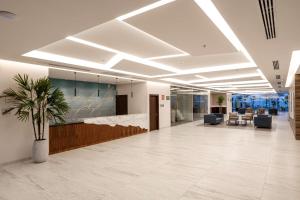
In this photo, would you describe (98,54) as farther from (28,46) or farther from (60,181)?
(60,181)

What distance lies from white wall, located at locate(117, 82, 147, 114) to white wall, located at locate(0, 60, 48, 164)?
221 inches

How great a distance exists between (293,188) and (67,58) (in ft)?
20.5

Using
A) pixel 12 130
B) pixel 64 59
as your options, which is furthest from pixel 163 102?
pixel 12 130

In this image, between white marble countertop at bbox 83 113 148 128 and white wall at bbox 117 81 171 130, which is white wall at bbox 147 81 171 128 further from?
white marble countertop at bbox 83 113 148 128

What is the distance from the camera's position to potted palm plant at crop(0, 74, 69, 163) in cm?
527

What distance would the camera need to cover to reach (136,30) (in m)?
3.85

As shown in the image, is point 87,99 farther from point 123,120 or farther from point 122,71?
point 122,71

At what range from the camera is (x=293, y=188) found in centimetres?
365

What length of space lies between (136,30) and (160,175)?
3.14m

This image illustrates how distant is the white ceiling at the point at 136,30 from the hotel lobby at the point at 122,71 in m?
0.02

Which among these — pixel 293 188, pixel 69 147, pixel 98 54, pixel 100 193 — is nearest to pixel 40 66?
pixel 98 54

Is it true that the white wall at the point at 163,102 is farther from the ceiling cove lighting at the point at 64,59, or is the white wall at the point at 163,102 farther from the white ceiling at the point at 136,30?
the white ceiling at the point at 136,30

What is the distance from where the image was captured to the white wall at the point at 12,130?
531 cm

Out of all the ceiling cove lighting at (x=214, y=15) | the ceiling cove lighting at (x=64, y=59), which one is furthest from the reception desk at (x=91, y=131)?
the ceiling cove lighting at (x=214, y=15)
